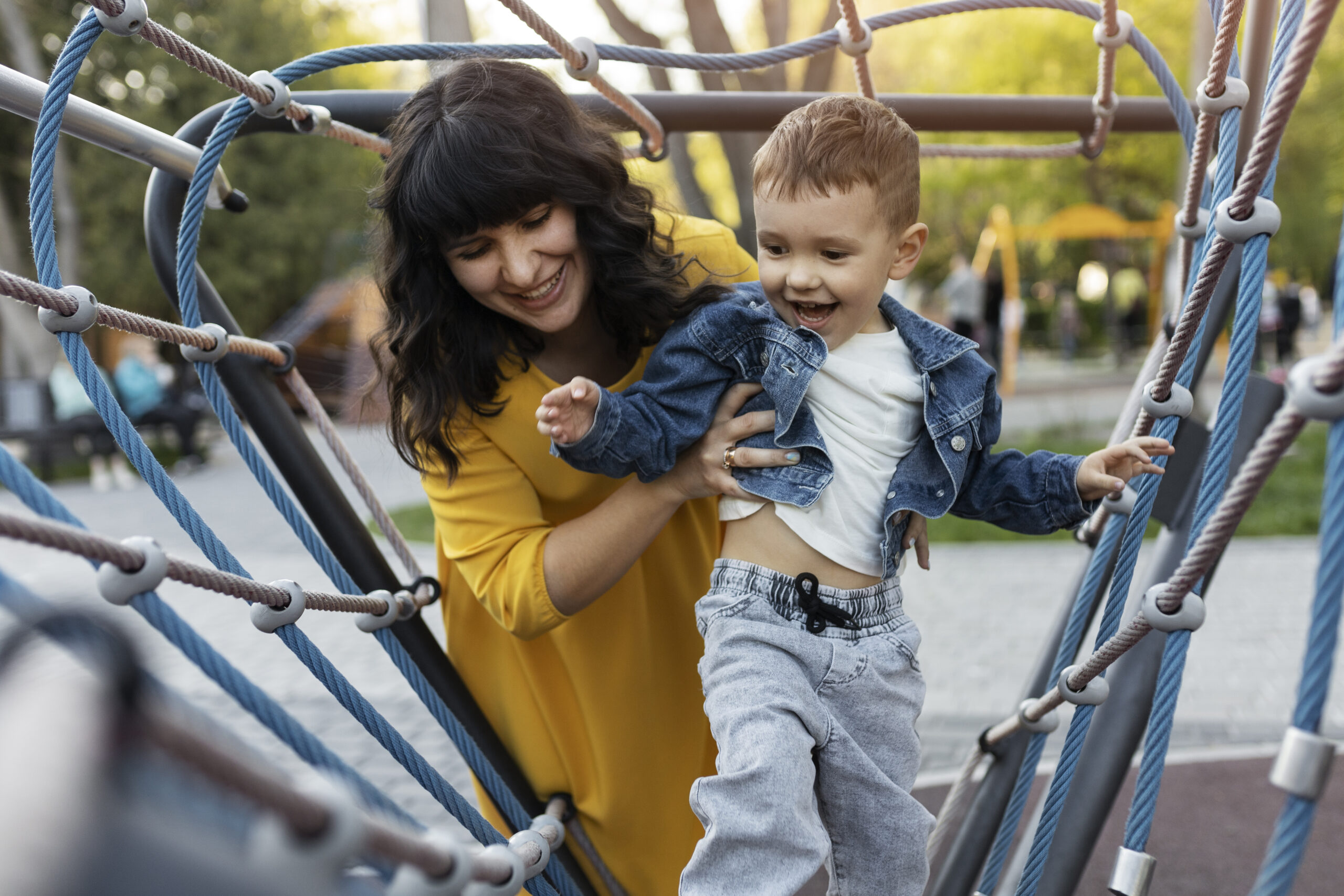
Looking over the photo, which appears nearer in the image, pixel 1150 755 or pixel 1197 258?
pixel 1150 755

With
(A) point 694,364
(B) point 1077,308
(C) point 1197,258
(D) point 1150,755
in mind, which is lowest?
(D) point 1150,755

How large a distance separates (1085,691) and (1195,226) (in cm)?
75

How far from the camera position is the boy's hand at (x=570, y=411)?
51.8 inches

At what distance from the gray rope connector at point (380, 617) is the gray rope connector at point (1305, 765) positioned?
1227mm

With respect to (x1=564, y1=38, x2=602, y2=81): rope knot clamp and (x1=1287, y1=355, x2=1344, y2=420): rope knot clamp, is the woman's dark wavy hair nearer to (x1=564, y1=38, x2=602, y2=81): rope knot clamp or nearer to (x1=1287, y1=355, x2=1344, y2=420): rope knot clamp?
(x1=564, y1=38, x2=602, y2=81): rope knot clamp

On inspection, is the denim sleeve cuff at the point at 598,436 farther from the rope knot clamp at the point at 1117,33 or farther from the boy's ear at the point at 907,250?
the rope knot clamp at the point at 1117,33

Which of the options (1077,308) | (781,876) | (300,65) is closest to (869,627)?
(781,876)

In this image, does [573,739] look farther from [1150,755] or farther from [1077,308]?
[1077,308]

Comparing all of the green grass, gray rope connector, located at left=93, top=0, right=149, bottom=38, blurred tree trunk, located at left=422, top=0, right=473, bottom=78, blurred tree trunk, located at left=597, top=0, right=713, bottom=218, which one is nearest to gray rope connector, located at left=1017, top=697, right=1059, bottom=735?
gray rope connector, located at left=93, top=0, right=149, bottom=38

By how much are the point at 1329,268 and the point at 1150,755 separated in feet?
81.7

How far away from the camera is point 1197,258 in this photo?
160 cm

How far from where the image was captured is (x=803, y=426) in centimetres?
145

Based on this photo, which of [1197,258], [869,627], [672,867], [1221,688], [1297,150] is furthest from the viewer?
[1297,150]

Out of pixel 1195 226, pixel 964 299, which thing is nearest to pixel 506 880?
pixel 1195 226
